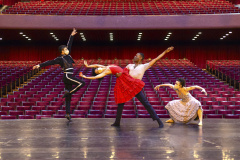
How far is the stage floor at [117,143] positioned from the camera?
6.30ft

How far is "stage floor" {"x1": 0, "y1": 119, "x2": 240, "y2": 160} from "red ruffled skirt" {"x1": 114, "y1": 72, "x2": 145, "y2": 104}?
0.35m

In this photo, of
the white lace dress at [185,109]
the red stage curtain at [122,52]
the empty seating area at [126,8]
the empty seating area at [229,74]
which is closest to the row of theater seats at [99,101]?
the empty seating area at [229,74]

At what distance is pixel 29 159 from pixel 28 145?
0.45 m

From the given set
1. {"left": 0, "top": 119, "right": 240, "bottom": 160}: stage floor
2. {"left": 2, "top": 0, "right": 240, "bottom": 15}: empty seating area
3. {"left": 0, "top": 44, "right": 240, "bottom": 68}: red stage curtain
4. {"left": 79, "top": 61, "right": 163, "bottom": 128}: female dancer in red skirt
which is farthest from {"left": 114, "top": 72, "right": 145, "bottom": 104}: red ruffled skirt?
{"left": 0, "top": 44, "right": 240, "bottom": 68}: red stage curtain

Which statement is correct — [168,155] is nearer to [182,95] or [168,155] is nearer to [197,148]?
[197,148]

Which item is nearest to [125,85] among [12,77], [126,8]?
[12,77]

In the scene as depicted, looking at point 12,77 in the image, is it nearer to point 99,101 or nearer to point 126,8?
point 99,101

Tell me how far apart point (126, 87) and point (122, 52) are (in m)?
10.5

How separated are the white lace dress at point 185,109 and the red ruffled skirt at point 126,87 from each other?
73 centimetres

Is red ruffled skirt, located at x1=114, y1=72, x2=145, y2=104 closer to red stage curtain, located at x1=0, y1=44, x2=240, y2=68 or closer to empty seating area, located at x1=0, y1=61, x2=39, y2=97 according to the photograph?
empty seating area, located at x1=0, y1=61, x2=39, y2=97

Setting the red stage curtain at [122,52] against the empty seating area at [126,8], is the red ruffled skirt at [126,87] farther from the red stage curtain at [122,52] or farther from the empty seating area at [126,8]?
the red stage curtain at [122,52]

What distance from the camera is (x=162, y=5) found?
12.5m

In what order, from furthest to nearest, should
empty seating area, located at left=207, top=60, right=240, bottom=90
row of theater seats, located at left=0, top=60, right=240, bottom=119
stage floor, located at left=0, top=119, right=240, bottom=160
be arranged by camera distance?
empty seating area, located at left=207, top=60, right=240, bottom=90 < row of theater seats, located at left=0, top=60, right=240, bottom=119 < stage floor, located at left=0, top=119, right=240, bottom=160

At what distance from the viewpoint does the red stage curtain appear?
1337cm
